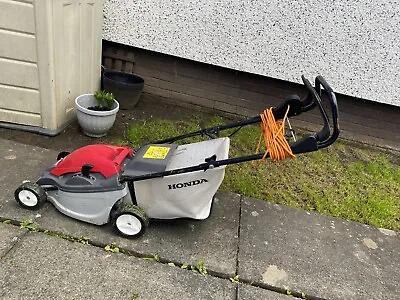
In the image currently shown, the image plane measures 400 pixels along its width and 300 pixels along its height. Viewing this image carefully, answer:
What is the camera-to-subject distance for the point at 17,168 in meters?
2.75

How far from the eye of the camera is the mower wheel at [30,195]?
2307mm

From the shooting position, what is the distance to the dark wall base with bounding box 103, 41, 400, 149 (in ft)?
13.8

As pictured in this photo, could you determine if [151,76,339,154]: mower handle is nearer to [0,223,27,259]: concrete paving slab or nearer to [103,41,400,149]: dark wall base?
[0,223,27,259]: concrete paving slab

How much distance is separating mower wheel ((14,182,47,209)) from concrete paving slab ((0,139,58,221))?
5 centimetres

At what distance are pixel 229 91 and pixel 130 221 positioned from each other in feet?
7.91

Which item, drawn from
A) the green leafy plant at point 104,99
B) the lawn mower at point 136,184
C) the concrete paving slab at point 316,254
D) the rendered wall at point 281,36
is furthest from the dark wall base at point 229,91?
the lawn mower at point 136,184

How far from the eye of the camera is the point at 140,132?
3637 mm

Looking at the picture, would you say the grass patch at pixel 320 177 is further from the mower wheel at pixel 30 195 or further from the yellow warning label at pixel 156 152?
the mower wheel at pixel 30 195

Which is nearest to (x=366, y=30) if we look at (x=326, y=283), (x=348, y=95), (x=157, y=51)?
(x=348, y=95)

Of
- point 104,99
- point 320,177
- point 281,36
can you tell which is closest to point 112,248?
point 104,99

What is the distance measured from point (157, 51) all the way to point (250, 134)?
1.24 metres

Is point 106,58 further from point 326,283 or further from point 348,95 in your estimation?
point 326,283

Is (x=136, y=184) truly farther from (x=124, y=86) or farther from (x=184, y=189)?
(x=124, y=86)

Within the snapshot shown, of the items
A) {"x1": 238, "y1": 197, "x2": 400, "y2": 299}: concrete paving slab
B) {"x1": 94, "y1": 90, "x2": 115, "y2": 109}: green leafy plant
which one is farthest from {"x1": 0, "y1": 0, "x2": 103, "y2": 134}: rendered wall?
{"x1": 238, "y1": 197, "x2": 400, "y2": 299}: concrete paving slab
